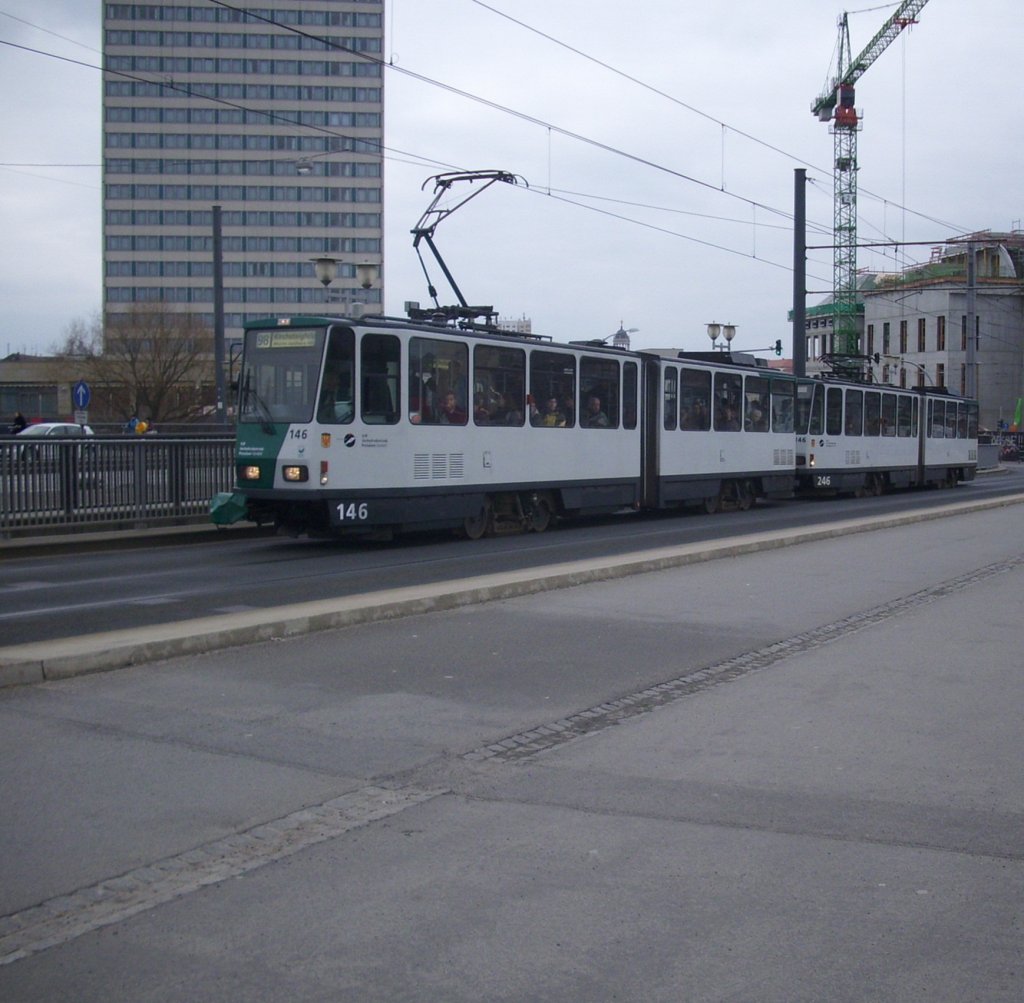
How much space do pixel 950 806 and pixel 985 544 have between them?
1427 centimetres

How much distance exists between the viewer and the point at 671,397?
2511 centimetres

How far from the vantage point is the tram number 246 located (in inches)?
688

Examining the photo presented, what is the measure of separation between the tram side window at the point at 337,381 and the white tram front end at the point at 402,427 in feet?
0.04

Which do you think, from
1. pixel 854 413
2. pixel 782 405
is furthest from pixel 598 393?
pixel 854 413

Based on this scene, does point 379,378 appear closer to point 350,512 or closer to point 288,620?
point 350,512

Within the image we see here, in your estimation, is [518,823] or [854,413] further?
[854,413]

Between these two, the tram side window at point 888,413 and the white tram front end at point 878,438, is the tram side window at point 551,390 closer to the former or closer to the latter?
the white tram front end at point 878,438

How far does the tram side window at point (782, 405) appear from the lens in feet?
96.4

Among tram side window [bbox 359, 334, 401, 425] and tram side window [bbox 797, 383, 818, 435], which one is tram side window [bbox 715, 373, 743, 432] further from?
tram side window [bbox 359, 334, 401, 425]

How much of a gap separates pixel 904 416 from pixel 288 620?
31127mm

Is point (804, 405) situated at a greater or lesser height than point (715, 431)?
greater

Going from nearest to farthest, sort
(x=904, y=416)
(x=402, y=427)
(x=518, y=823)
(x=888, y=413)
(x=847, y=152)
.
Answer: (x=518, y=823) < (x=402, y=427) < (x=888, y=413) < (x=904, y=416) < (x=847, y=152)

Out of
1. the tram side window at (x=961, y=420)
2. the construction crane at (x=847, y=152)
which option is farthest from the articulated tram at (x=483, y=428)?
the construction crane at (x=847, y=152)

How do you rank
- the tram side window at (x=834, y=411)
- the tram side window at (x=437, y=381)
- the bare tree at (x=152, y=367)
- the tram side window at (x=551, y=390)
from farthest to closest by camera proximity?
the bare tree at (x=152, y=367), the tram side window at (x=834, y=411), the tram side window at (x=551, y=390), the tram side window at (x=437, y=381)
